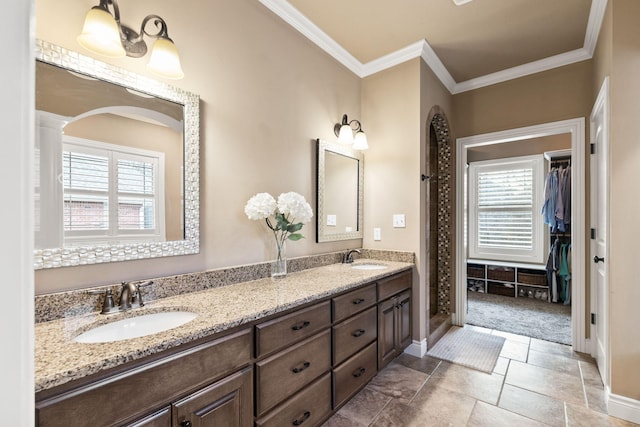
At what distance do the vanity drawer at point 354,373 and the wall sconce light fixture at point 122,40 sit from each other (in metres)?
1.92

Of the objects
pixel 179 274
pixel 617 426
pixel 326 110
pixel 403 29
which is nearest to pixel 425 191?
pixel 326 110

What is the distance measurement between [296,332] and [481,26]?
275 centimetres

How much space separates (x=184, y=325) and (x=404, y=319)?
2.01m

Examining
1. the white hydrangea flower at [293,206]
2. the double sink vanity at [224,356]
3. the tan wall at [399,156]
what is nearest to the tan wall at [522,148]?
the tan wall at [399,156]

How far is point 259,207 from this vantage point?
1.89m

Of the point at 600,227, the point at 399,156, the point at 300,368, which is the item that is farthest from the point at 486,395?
the point at 399,156

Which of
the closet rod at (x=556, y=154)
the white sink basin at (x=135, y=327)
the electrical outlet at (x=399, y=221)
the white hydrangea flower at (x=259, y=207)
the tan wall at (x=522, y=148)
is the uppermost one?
the tan wall at (x=522, y=148)

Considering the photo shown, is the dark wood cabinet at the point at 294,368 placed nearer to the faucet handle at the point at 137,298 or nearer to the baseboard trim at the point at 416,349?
the faucet handle at the point at 137,298

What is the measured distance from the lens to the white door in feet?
6.72

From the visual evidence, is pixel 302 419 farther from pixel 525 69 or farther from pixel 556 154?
pixel 556 154

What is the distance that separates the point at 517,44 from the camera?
8.89 feet

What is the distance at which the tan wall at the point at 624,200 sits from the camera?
185 cm

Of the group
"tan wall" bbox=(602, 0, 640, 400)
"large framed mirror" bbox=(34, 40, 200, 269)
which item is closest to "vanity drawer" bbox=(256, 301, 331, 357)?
"large framed mirror" bbox=(34, 40, 200, 269)

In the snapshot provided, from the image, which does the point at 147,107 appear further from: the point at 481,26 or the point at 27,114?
the point at 481,26
